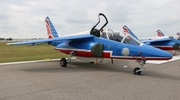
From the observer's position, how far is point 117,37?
8.98m

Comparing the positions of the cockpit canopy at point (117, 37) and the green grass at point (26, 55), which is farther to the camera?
the green grass at point (26, 55)

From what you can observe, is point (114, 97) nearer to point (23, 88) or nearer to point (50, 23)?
point (23, 88)

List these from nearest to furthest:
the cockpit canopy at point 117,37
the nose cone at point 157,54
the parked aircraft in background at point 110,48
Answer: the nose cone at point 157,54 < the parked aircraft in background at point 110,48 < the cockpit canopy at point 117,37

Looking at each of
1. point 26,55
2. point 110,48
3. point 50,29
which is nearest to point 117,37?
point 110,48

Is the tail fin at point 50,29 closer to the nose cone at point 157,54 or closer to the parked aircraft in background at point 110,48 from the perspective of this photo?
the parked aircraft in background at point 110,48

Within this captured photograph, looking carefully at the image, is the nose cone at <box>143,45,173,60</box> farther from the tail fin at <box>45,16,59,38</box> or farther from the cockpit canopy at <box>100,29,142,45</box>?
the tail fin at <box>45,16,59,38</box>

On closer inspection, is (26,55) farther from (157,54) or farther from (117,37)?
(157,54)

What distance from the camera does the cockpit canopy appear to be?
838 cm

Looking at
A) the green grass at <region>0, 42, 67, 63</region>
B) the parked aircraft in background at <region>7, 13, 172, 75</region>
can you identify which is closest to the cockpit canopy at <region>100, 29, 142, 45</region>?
the parked aircraft in background at <region>7, 13, 172, 75</region>

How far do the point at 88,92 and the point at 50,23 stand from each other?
1246cm

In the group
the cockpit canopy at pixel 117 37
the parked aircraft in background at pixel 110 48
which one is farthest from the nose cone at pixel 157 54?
the cockpit canopy at pixel 117 37

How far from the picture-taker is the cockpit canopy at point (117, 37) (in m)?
8.38

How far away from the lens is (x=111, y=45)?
8.88 m

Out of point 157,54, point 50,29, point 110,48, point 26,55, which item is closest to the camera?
point 157,54
